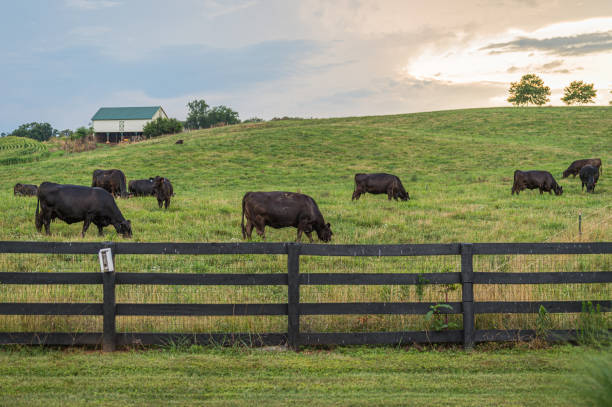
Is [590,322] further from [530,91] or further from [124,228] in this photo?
[530,91]

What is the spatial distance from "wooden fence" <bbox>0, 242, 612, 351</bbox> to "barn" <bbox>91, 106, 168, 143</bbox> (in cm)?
10617

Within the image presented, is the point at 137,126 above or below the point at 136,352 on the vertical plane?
above

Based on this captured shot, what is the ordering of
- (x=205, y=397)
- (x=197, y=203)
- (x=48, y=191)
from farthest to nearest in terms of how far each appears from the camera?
(x=197, y=203), (x=48, y=191), (x=205, y=397)

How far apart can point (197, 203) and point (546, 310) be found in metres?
18.3

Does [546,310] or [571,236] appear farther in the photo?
[571,236]

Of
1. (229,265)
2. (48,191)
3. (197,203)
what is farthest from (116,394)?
(197,203)

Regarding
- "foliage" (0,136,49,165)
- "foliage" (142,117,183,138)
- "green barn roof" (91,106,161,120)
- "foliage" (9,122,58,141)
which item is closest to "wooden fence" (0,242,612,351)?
"foliage" (0,136,49,165)

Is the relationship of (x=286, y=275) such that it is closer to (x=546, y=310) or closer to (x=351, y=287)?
(x=351, y=287)

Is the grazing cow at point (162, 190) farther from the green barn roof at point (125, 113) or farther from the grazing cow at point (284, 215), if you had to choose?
the green barn roof at point (125, 113)

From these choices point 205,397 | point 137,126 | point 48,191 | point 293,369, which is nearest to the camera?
point 205,397

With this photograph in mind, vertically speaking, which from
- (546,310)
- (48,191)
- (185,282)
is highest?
(48,191)

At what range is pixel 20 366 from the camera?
6.36 m

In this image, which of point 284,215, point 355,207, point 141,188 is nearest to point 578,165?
point 355,207

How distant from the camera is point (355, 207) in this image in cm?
2325
